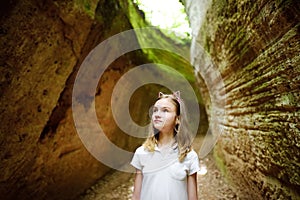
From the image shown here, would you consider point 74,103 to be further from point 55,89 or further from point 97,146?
point 97,146

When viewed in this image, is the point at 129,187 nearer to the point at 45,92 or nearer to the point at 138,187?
the point at 45,92

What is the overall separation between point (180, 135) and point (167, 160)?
25 centimetres

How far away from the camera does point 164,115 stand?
2014 millimetres

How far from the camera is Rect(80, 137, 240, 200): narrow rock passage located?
13.9 ft

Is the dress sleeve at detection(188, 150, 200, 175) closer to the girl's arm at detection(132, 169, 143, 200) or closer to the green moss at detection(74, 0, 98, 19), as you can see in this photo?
the girl's arm at detection(132, 169, 143, 200)

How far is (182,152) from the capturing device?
1.86 meters

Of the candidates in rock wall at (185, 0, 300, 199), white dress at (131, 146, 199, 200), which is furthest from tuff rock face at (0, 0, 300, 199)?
white dress at (131, 146, 199, 200)

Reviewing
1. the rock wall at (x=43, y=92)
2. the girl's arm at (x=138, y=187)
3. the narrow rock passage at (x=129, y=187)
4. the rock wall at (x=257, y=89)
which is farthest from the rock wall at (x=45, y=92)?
the rock wall at (x=257, y=89)

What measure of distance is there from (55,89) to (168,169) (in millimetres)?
2464

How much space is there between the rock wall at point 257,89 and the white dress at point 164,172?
984 mm

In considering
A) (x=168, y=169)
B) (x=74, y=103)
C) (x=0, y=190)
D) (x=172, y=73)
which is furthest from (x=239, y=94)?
(x=172, y=73)

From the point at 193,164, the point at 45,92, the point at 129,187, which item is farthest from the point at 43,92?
the point at 129,187

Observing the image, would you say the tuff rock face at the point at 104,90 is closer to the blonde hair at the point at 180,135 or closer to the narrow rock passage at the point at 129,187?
the narrow rock passage at the point at 129,187

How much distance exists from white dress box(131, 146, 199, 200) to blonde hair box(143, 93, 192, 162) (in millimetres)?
41
